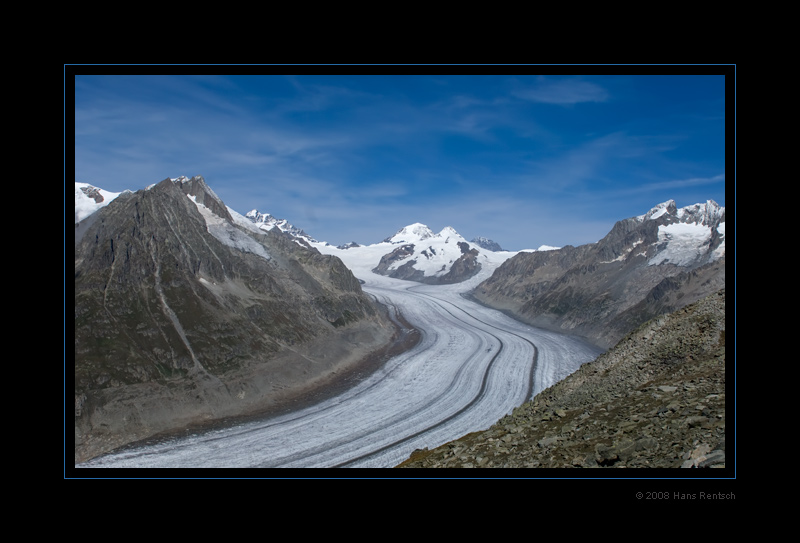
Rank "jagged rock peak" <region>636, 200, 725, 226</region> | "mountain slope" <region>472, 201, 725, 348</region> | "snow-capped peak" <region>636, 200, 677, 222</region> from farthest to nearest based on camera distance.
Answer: "snow-capped peak" <region>636, 200, 677, 222</region> < "jagged rock peak" <region>636, 200, 725, 226</region> < "mountain slope" <region>472, 201, 725, 348</region>

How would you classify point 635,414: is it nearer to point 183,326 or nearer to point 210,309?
point 183,326

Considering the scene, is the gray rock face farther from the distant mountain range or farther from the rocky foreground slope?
the rocky foreground slope

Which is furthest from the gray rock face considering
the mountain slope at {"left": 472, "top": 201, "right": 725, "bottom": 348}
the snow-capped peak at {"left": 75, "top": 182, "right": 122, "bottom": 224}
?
the mountain slope at {"left": 472, "top": 201, "right": 725, "bottom": 348}

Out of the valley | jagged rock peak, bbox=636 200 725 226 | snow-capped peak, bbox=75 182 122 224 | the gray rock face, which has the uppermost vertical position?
jagged rock peak, bbox=636 200 725 226

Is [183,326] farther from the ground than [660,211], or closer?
closer

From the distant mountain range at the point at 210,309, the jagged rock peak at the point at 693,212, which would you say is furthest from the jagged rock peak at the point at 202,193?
the jagged rock peak at the point at 693,212

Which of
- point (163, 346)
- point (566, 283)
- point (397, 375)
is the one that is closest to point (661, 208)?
point (566, 283)

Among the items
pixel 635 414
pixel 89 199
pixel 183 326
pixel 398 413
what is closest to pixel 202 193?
pixel 89 199

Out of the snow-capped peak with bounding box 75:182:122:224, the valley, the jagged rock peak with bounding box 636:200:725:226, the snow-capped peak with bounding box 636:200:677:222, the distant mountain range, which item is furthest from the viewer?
the snow-capped peak with bounding box 636:200:677:222
